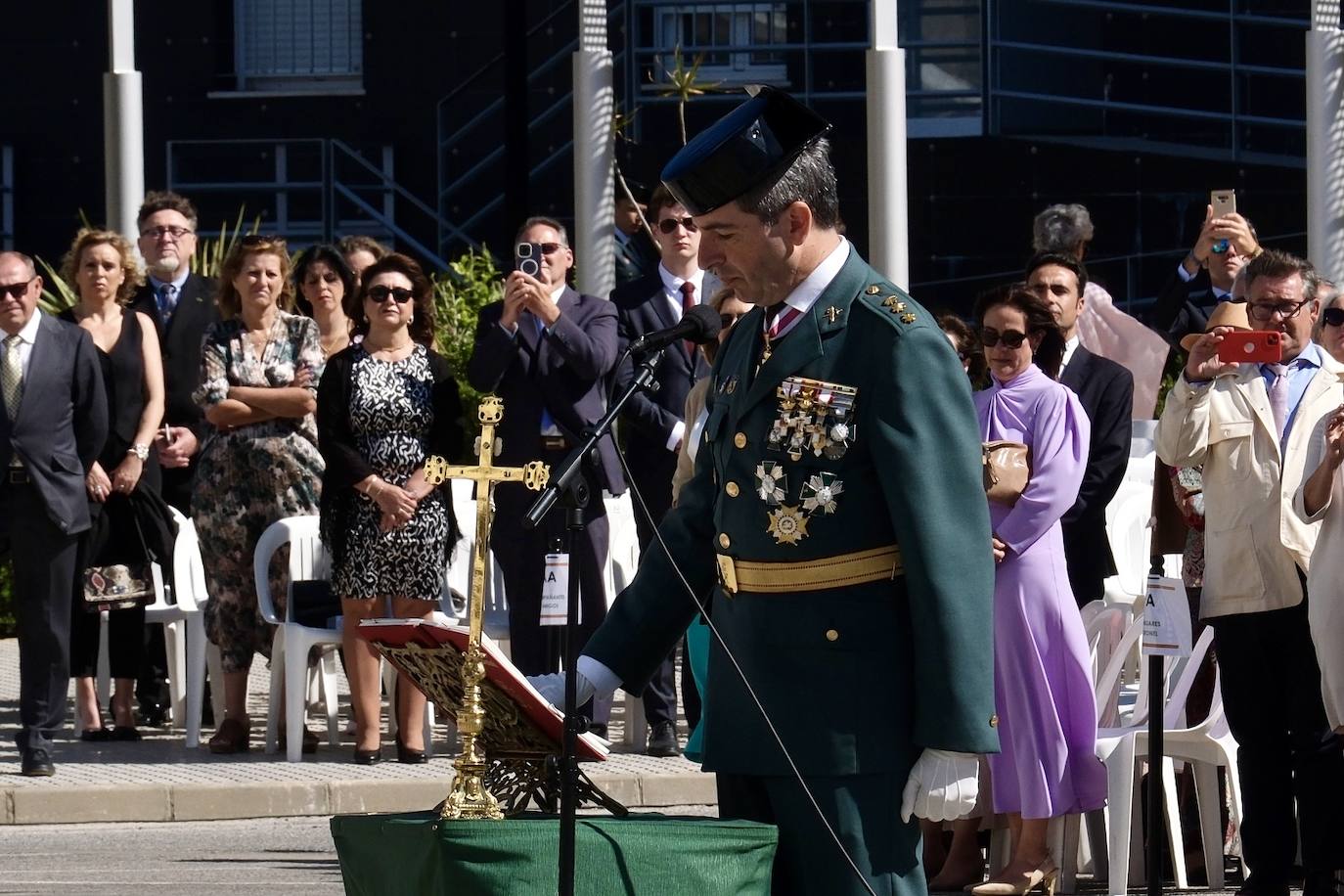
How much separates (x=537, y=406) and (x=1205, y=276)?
2974 millimetres

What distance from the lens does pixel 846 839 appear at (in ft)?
15.6

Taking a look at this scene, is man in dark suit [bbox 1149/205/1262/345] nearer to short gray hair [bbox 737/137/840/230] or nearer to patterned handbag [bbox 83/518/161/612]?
patterned handbag [bbox 83/518/161/612]

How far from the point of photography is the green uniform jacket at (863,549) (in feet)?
15.5

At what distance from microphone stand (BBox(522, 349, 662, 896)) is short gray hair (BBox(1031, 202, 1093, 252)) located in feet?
21.9

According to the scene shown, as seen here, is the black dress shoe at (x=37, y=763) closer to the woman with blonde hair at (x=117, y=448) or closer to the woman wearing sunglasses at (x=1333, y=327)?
the woman with blonde hair at (x=117, y=448)

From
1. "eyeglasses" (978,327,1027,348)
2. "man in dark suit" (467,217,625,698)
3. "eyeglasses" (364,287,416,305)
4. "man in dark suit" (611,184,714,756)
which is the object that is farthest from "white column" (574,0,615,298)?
"eyeglasses" (978,327,1027,348)

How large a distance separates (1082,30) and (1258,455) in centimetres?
1142

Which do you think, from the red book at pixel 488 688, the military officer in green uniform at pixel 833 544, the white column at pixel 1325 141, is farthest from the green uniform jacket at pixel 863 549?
the white column at pixel 1325 141

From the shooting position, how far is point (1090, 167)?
61.2ft

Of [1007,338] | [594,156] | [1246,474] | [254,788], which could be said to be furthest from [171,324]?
[1246,474]

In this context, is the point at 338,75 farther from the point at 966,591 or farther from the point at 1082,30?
the point at 966,591

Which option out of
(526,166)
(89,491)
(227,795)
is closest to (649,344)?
(227,795)

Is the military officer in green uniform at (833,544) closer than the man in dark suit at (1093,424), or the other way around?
the military officer in green uniform at (833,544)

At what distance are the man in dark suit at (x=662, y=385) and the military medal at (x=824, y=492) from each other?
18.7 ft
